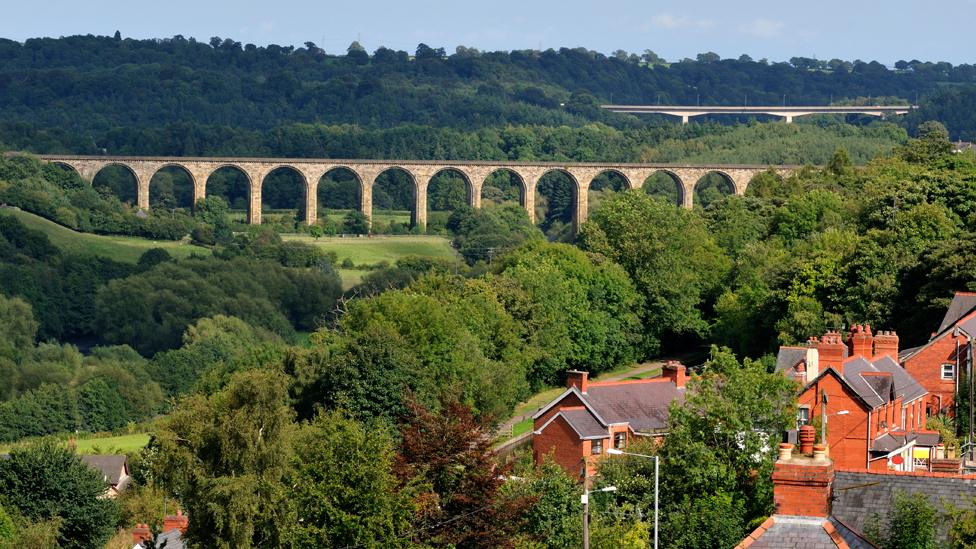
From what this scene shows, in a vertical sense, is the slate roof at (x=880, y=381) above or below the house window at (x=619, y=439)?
above

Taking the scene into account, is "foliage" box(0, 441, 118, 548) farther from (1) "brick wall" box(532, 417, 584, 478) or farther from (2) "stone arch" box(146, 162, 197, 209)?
(2) "stone arch" box(146, 162, 197, 209)

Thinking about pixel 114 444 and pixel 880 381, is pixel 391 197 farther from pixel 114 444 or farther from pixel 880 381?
pixel 880 381

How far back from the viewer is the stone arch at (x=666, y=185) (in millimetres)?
141000

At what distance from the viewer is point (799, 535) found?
17641mm

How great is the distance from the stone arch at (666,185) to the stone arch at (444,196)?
13.9 meters

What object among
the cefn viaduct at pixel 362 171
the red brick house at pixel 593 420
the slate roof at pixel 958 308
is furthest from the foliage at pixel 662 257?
the cefn viaduct at pixel 362 171

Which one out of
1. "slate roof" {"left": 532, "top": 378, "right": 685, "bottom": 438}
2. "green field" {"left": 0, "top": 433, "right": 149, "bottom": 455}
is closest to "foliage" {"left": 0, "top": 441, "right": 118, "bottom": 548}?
"slate roof" {"left": 532, "top": 378, "right": 685, "bottom": 438}

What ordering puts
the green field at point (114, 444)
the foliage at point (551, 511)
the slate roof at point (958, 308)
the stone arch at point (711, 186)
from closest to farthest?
the foliage at point (551, 511)
the slate roof at point (958, 308)
the green field at point (114, 444)
the stone arch at point (711, 186)

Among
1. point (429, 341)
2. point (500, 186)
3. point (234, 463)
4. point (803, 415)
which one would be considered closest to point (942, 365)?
point (803, 415)

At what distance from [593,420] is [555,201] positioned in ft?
391

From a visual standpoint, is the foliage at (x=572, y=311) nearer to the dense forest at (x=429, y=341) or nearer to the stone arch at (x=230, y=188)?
the dense forest at (x=429, y=341)

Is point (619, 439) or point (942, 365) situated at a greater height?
point (942, 365)

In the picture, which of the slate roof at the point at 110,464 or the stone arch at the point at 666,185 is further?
the stone arch at the point at 666,185

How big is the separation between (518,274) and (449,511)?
37178 millimetres
